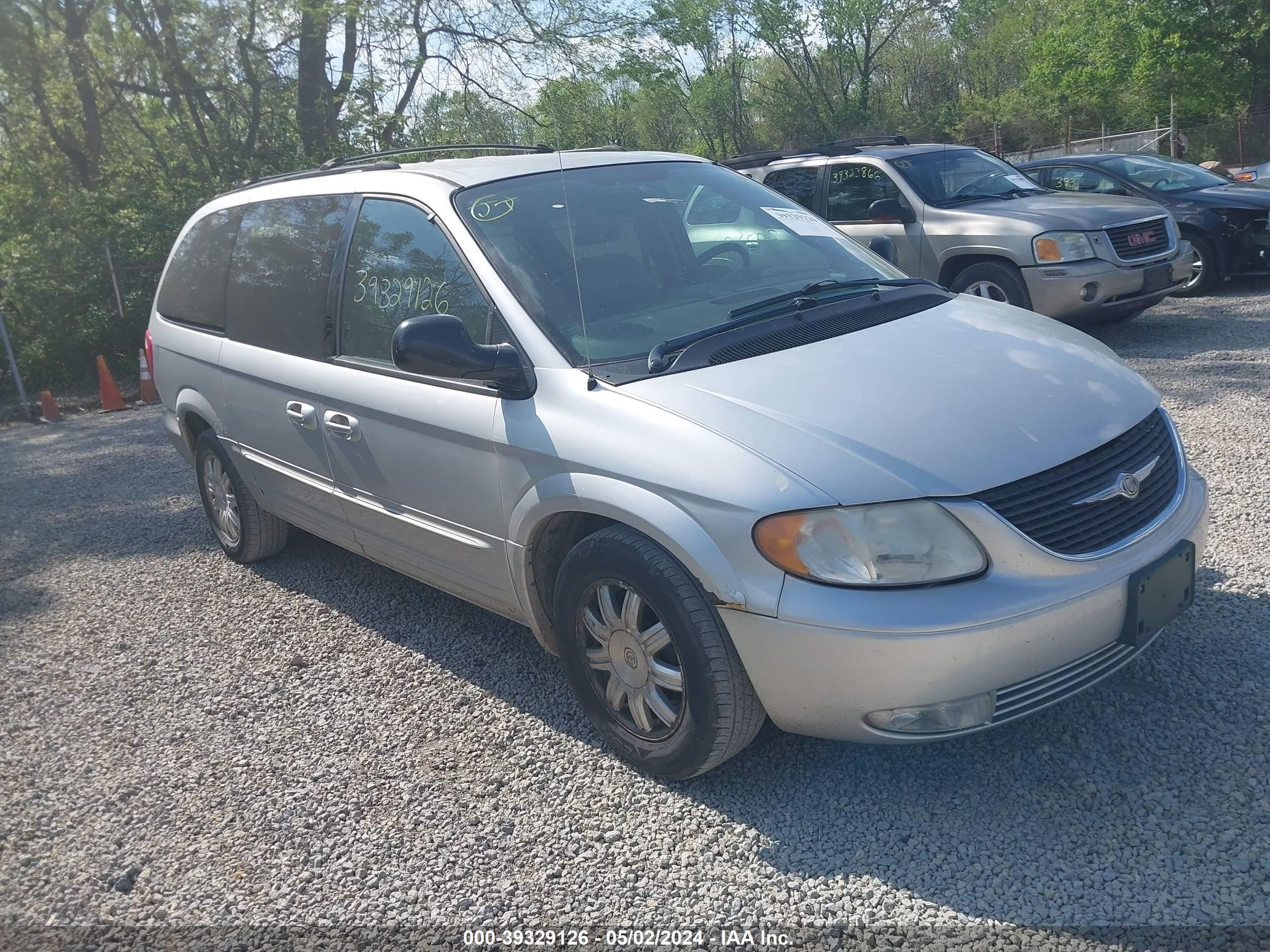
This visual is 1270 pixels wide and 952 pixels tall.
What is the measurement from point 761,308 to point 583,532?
971mm

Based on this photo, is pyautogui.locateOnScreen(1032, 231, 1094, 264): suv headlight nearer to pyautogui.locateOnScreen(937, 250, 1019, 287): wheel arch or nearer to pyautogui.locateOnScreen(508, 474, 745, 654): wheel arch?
pyautogui.locateOnScreen(937, 250, 1019, 287): wheel arch

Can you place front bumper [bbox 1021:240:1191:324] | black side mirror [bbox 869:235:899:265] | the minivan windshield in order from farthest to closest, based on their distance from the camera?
1. front bumper [bbox 1021:240:1191:324]
2. black side mirror [bbox 869:235:899:265]
3. the minivan windshield

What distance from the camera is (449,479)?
369 cm

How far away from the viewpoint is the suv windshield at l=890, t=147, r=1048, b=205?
925cm

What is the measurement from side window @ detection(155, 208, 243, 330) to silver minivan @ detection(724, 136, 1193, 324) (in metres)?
4.52

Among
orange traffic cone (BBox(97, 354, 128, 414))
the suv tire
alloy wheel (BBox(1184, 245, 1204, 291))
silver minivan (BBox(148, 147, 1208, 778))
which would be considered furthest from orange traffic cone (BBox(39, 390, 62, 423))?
alloy wheel (BBox(1184, 245, 1204, 291))

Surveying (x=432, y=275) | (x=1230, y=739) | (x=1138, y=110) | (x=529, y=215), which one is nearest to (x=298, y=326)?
(x=432, y=275)

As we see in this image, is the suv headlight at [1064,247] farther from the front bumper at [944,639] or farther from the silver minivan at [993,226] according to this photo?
the front bumper at [944,639]

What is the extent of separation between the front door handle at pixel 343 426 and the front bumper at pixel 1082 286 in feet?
19.6

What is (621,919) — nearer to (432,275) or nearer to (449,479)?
(449,479)

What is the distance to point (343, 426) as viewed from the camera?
4.12 m

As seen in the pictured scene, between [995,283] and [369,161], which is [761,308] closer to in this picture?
[369,161]

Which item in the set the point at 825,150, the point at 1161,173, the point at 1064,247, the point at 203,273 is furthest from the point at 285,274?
the point at 1161,173

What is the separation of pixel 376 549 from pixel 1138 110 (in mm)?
38297
